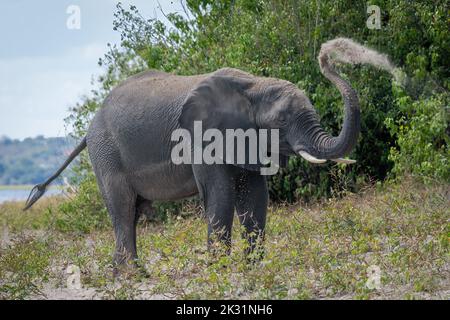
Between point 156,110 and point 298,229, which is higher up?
point 156,110

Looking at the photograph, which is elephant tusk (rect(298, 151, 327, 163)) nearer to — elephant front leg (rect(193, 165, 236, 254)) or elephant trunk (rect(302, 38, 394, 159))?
elephant trunk (rect(302, 38, 394, 159))

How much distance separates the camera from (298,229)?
1195cm

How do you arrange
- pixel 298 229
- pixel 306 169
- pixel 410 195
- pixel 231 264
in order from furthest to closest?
pixel 306 169, pixel 410 195, pixel 298 229, pixel 231 264

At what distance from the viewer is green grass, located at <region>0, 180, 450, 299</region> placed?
8.79 metres

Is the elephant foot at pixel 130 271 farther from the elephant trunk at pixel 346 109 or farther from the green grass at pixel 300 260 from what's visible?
the elephant trunk at pixel 346 109

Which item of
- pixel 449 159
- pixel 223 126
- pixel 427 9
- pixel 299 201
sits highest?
pixel 427 9

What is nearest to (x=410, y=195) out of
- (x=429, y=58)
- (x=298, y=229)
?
(x=298, y=229)

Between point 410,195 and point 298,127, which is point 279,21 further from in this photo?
point 298,127

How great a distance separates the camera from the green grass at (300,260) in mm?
8789

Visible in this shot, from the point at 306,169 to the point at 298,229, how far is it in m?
4.23

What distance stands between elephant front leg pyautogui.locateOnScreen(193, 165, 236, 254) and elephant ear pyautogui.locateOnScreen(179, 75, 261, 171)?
18 centimetres

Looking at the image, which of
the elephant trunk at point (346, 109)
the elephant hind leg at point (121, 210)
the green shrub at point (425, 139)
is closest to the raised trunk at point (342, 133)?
the elephant trunk at point (346, 109)

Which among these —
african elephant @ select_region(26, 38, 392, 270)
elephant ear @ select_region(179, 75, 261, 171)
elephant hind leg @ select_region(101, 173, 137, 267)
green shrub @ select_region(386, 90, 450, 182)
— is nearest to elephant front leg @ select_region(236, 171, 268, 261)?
african elephant @ select_region(26, 38, 392, 270)

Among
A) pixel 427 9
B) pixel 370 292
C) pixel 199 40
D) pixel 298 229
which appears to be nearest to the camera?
pixel 370 292
